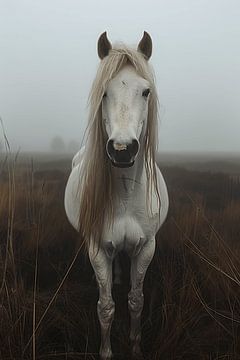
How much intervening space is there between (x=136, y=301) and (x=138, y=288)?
0.05 m

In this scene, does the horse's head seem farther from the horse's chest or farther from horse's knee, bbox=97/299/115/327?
horse's knee, bbox=97/299/115/327

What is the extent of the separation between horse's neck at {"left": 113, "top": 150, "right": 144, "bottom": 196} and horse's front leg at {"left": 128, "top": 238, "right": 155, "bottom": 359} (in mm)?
186

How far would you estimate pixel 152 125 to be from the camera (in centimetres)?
92

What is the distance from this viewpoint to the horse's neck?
3.06 ft

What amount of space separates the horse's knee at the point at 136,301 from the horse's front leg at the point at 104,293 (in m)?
0.08

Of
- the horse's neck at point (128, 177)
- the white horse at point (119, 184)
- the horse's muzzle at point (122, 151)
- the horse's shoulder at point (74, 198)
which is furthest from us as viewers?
the horse's shoulder at point (74, 198)

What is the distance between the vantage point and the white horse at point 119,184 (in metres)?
0.83

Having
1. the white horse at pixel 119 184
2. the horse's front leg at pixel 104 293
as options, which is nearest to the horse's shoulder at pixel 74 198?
the white horse at pixel 119 184

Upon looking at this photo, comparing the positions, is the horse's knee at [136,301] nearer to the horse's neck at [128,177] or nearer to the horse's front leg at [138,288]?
the horse's front leg at [138,288]

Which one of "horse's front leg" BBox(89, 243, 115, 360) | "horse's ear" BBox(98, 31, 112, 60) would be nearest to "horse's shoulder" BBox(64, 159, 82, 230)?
"horse's front leg" BBox(89, 243, 115, 360)

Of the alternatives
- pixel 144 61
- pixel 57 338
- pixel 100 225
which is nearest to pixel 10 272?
pixel 57 338

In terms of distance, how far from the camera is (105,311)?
984 mm

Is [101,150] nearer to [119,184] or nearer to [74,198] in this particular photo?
[119,184]

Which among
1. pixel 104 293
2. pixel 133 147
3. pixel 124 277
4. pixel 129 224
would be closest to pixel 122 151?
pixel 133 147
